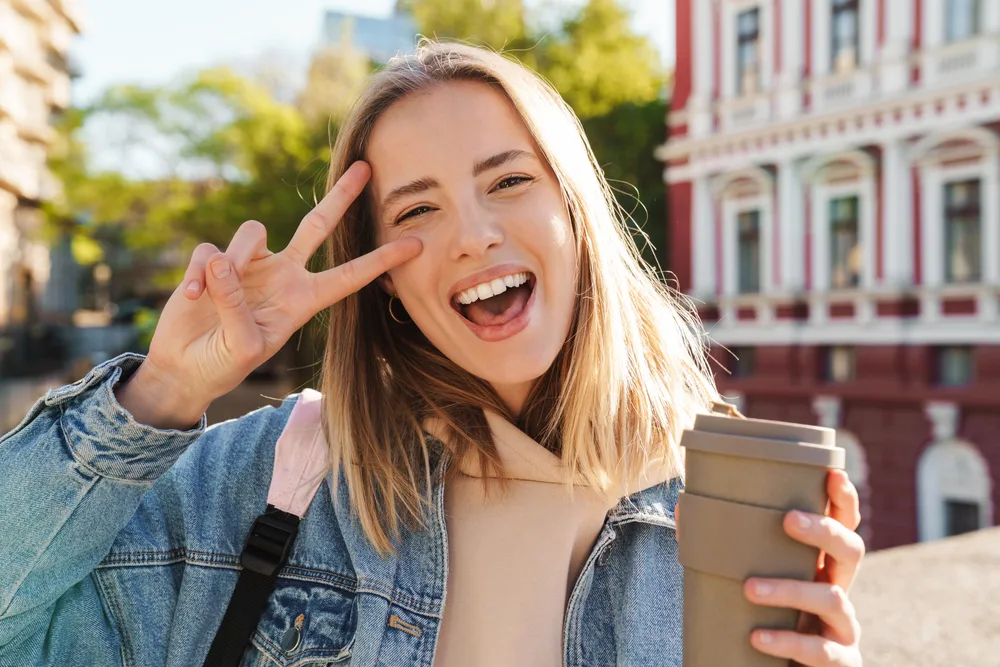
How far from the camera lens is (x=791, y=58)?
49.2ft

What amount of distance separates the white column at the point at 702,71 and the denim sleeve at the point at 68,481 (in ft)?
52.9

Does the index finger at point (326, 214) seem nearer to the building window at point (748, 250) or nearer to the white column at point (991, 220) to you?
the white column at point (991, 220)

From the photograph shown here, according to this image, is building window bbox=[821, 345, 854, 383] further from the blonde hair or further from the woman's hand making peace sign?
the woman's hand making peace sign

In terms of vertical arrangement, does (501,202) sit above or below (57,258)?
below

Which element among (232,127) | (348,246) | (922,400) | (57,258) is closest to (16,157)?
(57,258)

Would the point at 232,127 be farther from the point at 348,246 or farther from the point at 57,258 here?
the point at 348,246

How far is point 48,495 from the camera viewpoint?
1.31 metres

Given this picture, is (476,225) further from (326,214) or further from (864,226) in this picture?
(864,226)

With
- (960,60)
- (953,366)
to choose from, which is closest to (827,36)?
(960,60)

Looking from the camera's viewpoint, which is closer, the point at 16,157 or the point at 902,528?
the point at 902,528

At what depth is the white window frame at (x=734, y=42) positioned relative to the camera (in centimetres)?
1537

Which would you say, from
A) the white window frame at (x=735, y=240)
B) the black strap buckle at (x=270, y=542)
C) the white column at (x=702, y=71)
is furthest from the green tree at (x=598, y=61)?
the black strap buckle at (x=270, y=542)

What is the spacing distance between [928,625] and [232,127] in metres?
22.9

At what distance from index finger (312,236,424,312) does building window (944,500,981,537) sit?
14189mm
